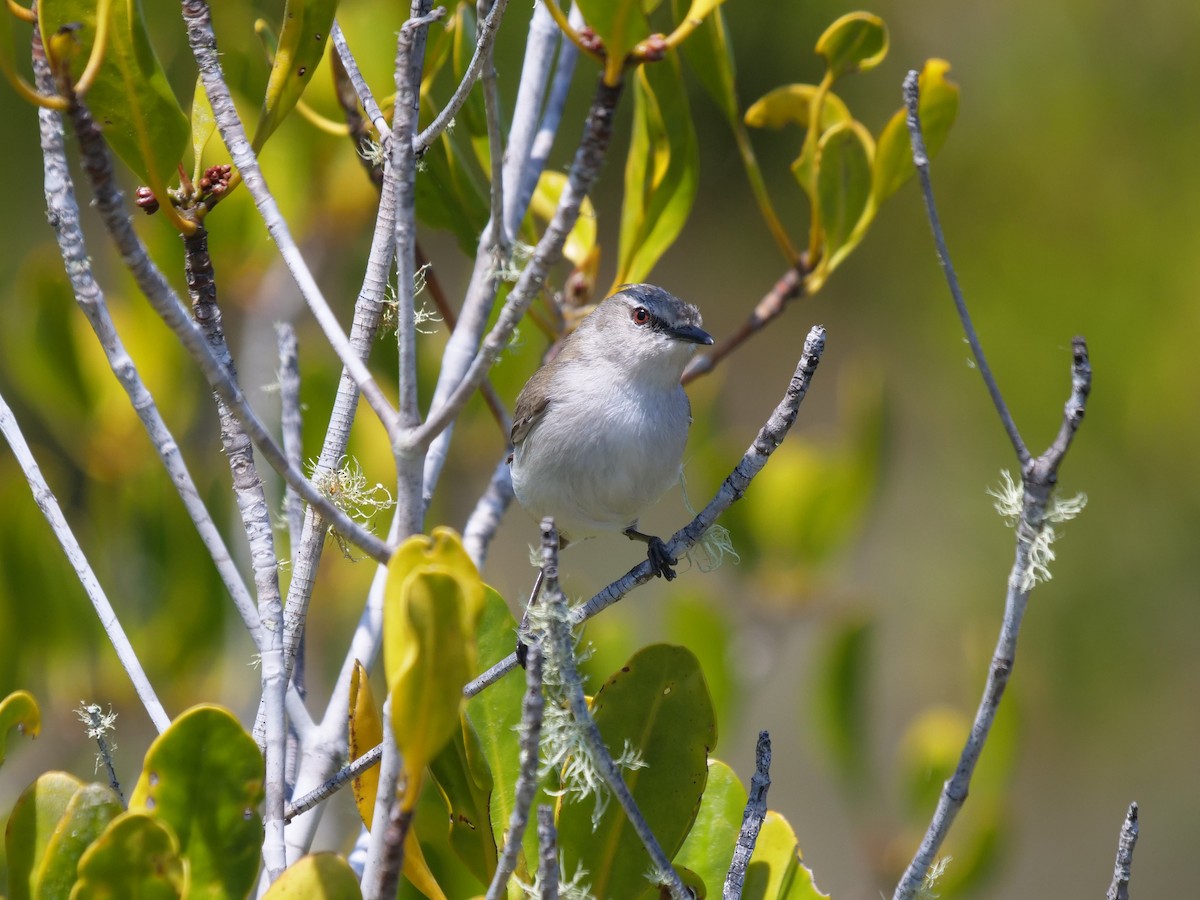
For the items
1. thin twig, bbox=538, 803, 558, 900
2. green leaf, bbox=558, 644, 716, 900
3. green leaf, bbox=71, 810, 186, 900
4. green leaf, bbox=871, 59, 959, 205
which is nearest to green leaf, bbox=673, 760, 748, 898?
green leaf, bbox=558, 644, 716, 900

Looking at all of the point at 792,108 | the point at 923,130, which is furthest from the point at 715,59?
the point at 923,130

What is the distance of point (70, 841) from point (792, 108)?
176 cm

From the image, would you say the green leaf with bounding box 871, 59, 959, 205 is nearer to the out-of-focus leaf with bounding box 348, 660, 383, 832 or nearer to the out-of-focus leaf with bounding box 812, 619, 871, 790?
the out-of-focus leaf with bounding box 812, 619, 871, 790

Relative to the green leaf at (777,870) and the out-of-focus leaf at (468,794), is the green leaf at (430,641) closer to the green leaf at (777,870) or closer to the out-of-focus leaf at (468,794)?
the out-of-focus leaf at (468,794)

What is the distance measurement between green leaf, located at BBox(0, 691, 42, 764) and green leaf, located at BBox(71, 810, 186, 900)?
0.82ft

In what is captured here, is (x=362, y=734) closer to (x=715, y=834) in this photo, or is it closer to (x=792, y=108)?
(x=715, y=834)

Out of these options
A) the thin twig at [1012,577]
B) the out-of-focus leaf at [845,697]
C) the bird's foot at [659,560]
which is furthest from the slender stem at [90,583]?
the out-of-focus leaf at [845,697]

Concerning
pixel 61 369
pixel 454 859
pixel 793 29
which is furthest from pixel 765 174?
pixel 454 859

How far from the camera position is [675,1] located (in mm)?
1791

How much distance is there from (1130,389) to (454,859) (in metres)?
5.18

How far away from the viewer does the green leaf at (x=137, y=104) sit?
126 centimetres

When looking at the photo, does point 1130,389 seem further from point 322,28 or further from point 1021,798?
point 322,28

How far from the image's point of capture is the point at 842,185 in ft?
7.03

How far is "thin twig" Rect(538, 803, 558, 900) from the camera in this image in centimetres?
102
